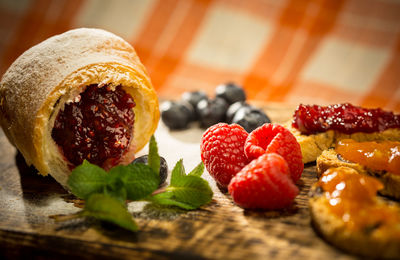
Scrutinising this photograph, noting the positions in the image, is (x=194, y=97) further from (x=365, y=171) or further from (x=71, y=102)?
(x=365, y=171)

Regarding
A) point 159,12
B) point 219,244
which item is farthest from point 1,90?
point 159,12

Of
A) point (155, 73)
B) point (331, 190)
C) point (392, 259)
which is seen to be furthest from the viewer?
point (155, 73)

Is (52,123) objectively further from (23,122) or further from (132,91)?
(132,91)

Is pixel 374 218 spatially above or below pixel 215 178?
above

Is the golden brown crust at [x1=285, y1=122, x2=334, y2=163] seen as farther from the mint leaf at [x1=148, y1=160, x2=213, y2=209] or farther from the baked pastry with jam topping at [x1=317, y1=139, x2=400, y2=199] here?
the mint leaf at [x1=148, y1=160, x2=213, y2=209]

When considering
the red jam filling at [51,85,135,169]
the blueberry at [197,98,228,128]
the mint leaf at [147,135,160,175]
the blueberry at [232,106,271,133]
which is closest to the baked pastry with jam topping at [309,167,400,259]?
the mint leaf at [147,135,160,175]

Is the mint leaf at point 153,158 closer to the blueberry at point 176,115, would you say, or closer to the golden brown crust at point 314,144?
the golden brown crust at point 314,144
